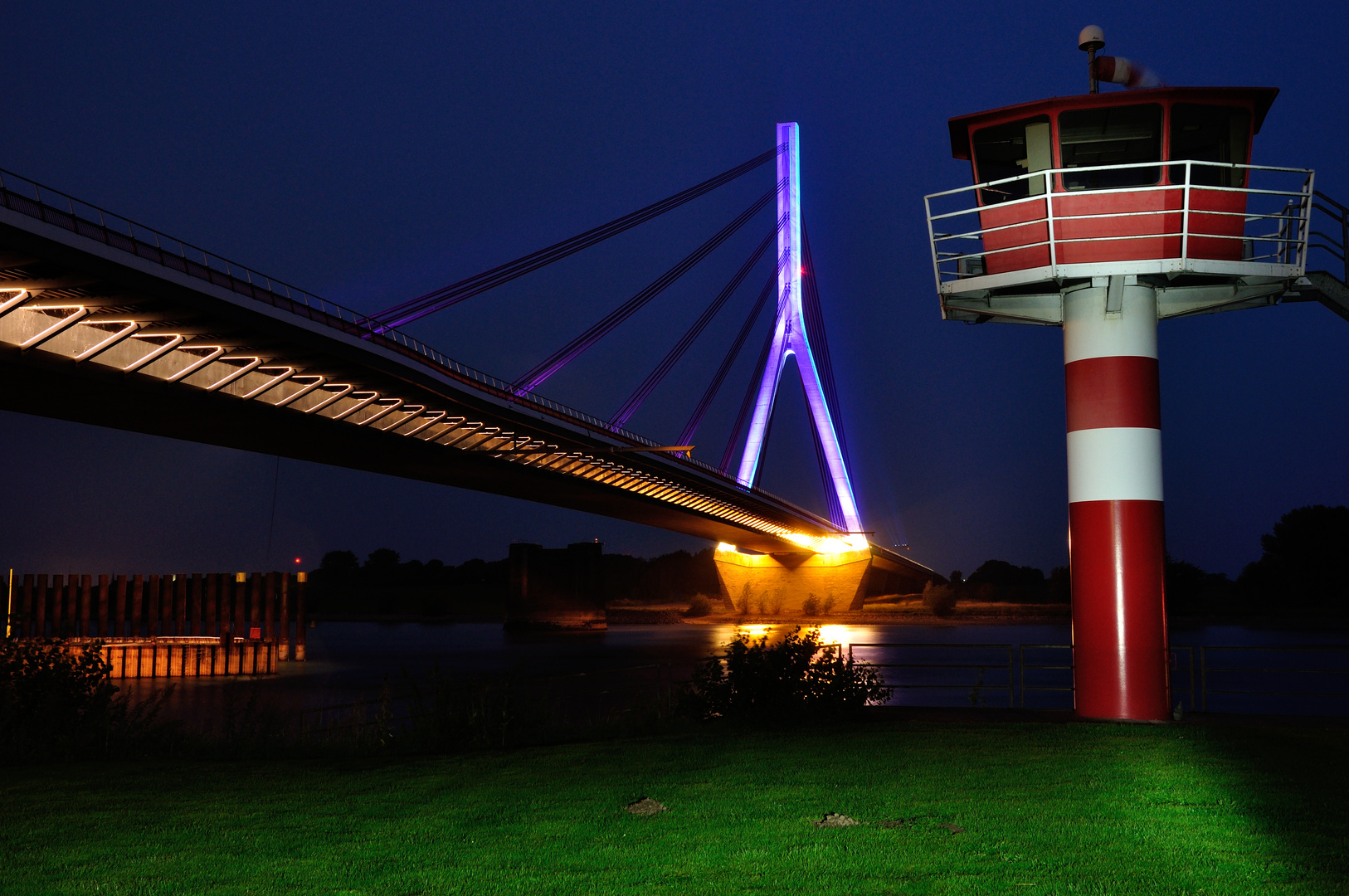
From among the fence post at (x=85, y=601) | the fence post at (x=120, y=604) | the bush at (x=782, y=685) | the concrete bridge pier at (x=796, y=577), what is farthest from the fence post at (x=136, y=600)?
the concrete bridge pier at (x=796, y=577)

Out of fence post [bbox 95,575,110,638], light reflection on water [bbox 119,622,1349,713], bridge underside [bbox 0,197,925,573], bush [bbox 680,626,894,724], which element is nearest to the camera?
bush [bbox 680,626,894,724]

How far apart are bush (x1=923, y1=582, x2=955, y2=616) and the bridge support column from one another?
3398cm

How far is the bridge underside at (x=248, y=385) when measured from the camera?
19.5 meters

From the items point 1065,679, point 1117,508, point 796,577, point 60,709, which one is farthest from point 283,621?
point 796,577

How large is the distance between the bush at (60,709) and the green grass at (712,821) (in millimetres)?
1311

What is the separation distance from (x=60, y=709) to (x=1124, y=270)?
1273cm

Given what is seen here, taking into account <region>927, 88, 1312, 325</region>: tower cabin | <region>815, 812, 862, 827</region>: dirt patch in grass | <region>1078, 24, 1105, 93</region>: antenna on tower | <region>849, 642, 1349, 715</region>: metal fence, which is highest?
<region>1078, 24, 1105, 93</region>: antenna on tower

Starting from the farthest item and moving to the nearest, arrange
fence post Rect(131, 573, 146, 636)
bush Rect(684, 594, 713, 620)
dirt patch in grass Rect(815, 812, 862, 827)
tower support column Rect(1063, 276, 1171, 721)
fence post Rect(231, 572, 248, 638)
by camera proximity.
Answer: bush Rect(684, 594, 713, 620), fence post Rect(231, 572, 248, 638), fence post Rect(131, 573, 146, 636), tower support column Rect(1063, 276, 1171, 721), dirt patch in grass Rect(815, 812, 862, 827)

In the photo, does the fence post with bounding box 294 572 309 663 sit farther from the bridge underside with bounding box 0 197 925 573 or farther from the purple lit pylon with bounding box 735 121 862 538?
the purple lit pylon with bounding box 735 121 862 538

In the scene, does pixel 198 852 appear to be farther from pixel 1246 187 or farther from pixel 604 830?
pixel 1246 187

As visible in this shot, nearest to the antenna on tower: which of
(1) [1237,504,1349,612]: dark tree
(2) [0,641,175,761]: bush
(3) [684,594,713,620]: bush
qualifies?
(2) [0,641,175,761]: bush

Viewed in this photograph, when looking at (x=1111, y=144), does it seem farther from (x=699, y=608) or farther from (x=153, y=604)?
(x=699, y=608)

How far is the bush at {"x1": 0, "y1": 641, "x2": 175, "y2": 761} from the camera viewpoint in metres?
10.9

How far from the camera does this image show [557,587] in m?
80.8
